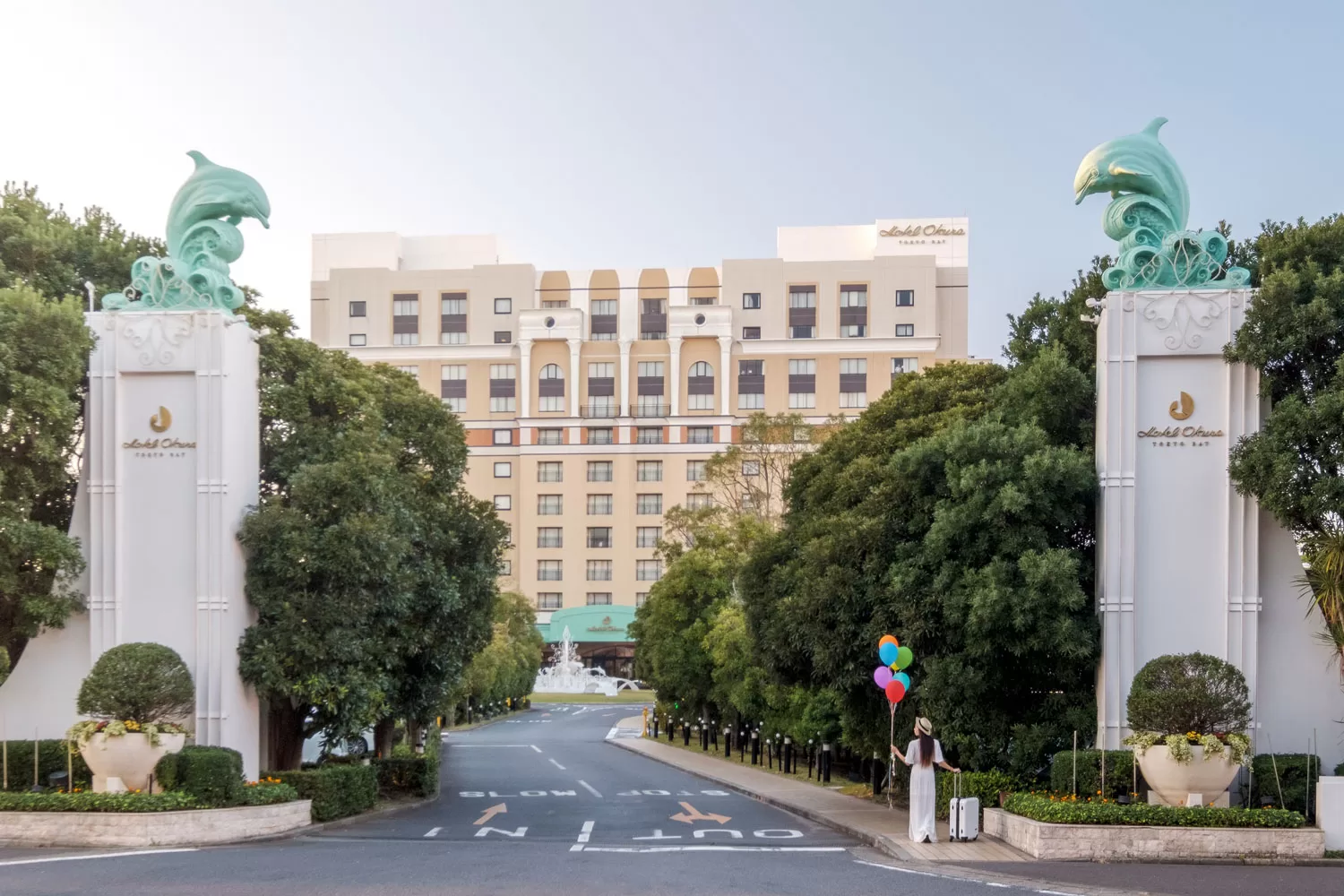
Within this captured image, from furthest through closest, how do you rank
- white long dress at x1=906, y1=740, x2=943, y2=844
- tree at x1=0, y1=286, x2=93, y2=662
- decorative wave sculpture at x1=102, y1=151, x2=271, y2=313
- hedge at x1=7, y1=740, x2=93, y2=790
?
decorative wave sculpture at x1=102, y1=151, x2=271, y2=313 → hedge at x1=7, y1=740, x2=93, y2=790 → tree at x1=0, y1=286, x2=93, y2=662 → white long dress at x1=906, y1=740, x2=943, y2=844

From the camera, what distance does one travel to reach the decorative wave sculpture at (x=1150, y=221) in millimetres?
21531

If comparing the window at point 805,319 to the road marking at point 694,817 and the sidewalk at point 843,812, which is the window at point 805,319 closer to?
the sidewalk at point 843,812

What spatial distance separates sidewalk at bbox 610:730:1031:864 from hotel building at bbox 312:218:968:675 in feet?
209

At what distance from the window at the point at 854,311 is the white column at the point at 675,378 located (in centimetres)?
1242

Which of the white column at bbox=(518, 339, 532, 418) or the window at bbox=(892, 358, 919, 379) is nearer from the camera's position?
the window at bbox=(892, 358, 919, 379)

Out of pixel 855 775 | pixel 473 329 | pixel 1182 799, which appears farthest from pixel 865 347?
pixel 1182 799

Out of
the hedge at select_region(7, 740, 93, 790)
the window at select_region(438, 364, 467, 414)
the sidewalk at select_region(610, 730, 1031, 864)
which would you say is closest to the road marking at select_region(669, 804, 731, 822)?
the sidewalk at select_region(610, 730, 1031, 864)

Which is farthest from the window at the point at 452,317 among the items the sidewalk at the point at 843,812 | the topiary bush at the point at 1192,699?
the topiary bush at the point at 1192,699

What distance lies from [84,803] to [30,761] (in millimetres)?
3326

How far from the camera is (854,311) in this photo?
112m

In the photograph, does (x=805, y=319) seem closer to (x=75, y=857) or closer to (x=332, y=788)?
(x=332, y=788)

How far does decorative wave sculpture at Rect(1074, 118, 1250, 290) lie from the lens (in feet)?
70.6

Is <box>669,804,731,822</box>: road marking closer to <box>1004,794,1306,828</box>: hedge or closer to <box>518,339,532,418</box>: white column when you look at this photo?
<box>1004,794,1306,828</box>: hedge

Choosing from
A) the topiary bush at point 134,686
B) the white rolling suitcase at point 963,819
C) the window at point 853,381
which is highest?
the window at point 853,381
